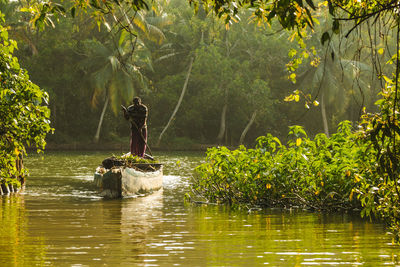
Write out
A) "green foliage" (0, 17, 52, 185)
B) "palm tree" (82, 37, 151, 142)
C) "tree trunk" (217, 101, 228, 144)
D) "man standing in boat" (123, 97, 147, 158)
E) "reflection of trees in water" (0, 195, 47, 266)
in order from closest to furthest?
"reflection of trees in water" (0, 195, 47, 266) < "green foliage" (0, 17, 52, 185) < "man standing in boat" (123, 97, 147, 158) < "palm tree" (82, 37, 151, 142) < "tree trunk" (217, 101, 228, 144)

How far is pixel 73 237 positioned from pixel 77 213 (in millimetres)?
3151

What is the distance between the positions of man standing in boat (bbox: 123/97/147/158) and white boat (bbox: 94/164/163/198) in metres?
1.49

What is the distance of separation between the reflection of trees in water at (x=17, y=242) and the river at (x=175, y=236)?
0.04 ft

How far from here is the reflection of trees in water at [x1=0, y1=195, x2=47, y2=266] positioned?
684cm

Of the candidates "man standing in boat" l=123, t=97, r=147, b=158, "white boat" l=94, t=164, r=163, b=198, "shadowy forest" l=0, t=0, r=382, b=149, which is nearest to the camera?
"white boat" l=94, t=164, r=163, b=198

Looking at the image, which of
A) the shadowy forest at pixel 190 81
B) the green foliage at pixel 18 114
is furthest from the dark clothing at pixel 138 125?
the shadowy forest at pixel 190 81

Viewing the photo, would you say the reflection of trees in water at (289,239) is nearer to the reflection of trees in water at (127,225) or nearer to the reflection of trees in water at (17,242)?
the reflection of trees in water at (127,225)

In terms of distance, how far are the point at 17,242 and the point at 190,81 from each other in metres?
37.8

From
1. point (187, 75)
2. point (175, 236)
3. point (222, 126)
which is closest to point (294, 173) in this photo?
point (175, 236)

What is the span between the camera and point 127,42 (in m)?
36.5

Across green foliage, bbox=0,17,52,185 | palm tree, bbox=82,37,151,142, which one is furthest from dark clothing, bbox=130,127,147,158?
palm tree, bbox=82,37,151,142

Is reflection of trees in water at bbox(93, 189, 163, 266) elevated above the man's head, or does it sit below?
below

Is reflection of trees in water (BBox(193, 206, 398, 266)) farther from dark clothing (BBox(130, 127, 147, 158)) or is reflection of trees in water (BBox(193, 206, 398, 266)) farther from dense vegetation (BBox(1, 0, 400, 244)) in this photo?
dense vegetation (BBox(1, 0, 400, 244))

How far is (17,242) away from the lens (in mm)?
8047
